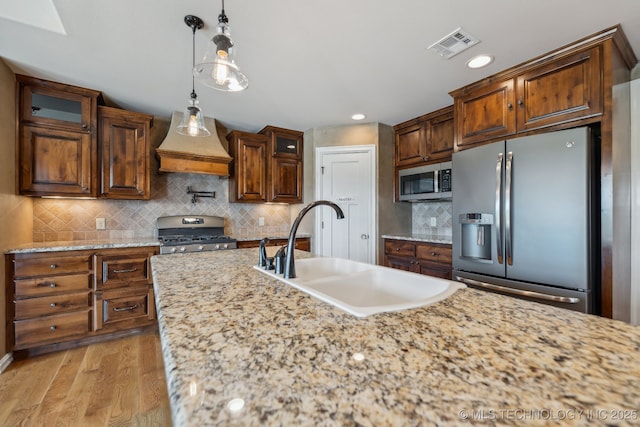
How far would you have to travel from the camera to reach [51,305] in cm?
235

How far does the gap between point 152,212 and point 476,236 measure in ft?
11.1

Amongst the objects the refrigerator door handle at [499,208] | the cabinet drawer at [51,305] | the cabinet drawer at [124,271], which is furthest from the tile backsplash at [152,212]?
the refrigerator door handle at [499,208]

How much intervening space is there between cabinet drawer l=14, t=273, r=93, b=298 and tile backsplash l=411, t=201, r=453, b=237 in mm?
3630

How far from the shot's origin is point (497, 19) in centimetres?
169

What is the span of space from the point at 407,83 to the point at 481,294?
2.18 m

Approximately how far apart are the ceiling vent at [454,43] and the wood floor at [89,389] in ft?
9.63

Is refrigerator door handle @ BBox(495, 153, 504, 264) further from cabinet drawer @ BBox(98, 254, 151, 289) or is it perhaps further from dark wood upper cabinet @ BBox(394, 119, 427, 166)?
cabinet drawer @ BBox(98, 254, 151, 289)

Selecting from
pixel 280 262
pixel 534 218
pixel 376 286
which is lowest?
pixel 376 286

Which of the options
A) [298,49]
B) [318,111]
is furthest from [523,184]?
[318,111]

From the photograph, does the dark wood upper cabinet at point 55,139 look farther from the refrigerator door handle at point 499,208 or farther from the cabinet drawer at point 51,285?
the refrigerator door handle at point 499,208

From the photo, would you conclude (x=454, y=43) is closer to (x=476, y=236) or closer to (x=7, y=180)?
(x=476, y=236)

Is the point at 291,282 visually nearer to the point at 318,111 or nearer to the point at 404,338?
the point at 404,338

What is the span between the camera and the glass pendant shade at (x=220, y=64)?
4.08 ft

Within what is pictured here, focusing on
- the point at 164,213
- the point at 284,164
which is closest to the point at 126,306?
the point at 164,213
